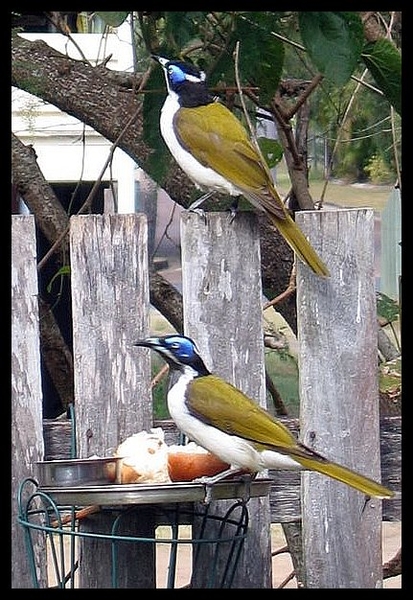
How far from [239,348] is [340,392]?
24cm

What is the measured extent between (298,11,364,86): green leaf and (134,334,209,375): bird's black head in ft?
2.02

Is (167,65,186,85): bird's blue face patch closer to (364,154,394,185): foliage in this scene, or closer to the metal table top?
the metal table top

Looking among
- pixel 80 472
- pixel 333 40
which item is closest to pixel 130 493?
pixel 80 472

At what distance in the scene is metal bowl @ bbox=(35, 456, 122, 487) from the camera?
8.41 feet

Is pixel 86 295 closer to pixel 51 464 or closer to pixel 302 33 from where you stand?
pixel 51 464

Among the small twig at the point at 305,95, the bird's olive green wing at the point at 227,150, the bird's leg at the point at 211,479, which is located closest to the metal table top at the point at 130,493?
the bird's leg at the point at 211,479

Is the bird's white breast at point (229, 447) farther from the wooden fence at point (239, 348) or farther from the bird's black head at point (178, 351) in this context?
the wooden fence at point (239, 348)

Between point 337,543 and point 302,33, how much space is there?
1.15m

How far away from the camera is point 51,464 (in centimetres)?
257

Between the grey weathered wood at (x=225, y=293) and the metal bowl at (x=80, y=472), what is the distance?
0.37m

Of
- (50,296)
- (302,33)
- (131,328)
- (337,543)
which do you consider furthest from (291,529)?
(302,33)

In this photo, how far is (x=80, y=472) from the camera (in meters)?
2.57

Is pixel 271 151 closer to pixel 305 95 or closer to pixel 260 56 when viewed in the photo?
pixel 305 95

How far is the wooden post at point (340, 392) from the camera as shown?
2.83 meters
